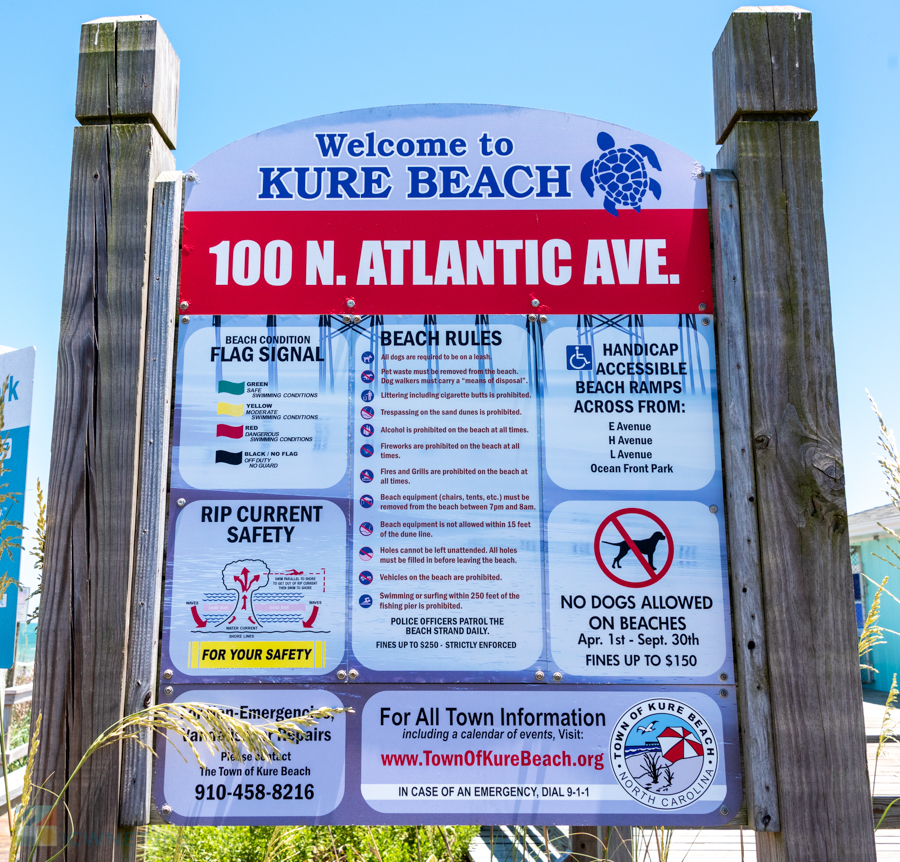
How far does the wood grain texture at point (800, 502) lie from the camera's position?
6.11ft

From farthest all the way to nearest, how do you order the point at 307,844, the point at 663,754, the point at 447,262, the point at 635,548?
the point at 307,844 < the point at 447,262 < the point at 635,548 < the point at 663,754

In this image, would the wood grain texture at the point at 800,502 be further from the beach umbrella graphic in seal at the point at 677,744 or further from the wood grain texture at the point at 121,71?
the wood grain texture at the point at 121,71

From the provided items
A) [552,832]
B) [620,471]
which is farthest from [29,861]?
[552,832]

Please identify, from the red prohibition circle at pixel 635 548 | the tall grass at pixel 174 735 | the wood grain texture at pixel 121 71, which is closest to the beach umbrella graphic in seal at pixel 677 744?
the red prohibition circle at pixel 635 548

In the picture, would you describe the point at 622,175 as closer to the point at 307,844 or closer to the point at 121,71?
the point at 121,71

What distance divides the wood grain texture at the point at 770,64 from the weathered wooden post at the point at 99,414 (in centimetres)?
166

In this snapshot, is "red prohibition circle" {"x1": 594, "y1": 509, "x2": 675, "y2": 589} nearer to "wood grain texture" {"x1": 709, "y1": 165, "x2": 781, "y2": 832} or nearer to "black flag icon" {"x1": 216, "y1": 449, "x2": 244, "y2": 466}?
"wood grain texture" {"x1": 709, "y1": 165, "x2": 781, "y2": 832}

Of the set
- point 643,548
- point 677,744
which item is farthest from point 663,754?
point 643,548

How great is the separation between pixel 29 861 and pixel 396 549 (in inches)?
44.7

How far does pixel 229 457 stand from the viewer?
6.68ft

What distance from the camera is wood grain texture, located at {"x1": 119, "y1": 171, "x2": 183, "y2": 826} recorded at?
1884mm

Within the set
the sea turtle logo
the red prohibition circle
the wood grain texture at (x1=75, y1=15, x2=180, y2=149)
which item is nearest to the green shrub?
the sea turtle logo

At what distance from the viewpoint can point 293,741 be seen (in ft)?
6.23

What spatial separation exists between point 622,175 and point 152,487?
157cm
